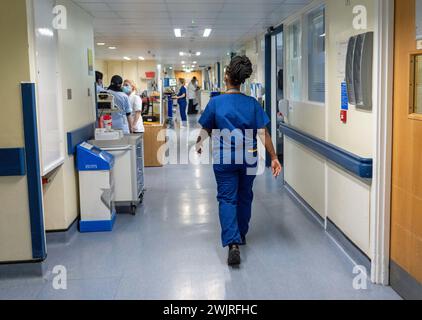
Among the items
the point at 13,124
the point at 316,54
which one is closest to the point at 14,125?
the point at 13,124

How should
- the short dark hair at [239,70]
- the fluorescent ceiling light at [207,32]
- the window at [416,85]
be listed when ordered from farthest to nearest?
1. the fluorescent ceiling light at [207,32]
2. the short dark hair at [239,70]
3. the window at [416,85]

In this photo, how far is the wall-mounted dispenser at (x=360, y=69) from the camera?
11.0 ft

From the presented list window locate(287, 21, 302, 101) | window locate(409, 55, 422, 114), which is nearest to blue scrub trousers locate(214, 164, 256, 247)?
window locate(409, 55, 422, 114)

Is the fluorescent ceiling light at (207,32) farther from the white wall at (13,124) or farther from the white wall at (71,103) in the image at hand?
the white wall at (13,124)

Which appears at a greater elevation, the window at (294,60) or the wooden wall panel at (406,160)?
the window at (294,60)

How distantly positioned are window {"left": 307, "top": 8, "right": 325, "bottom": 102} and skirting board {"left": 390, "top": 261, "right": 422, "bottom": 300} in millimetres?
2361

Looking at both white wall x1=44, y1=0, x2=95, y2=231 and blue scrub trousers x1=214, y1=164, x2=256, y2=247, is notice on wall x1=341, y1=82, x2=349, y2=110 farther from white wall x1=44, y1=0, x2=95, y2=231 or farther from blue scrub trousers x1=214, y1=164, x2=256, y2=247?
white wall x1=44, y1=0, x2=95, y2=231

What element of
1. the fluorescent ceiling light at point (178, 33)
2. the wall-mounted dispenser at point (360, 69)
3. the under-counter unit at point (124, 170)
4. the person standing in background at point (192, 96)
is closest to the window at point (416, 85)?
the wall-mounted dispenser at point (360, 69)

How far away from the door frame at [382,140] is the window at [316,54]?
76.5 inches

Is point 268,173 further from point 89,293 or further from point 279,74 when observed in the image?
point 89,293

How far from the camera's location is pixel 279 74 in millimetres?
8031

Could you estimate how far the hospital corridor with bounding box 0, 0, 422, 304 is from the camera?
319 cm
